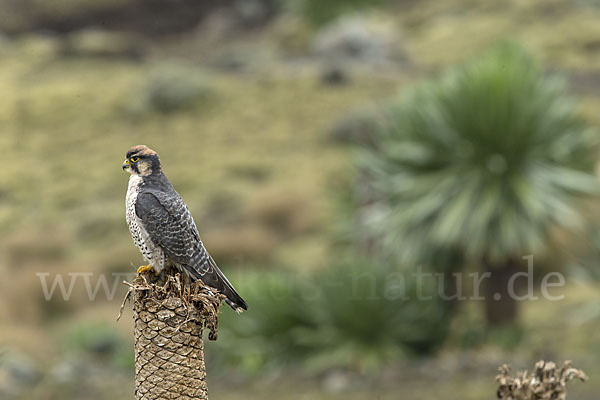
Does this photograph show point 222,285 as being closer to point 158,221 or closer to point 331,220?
point 158,221

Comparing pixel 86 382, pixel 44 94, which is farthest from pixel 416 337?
pixel 44 94

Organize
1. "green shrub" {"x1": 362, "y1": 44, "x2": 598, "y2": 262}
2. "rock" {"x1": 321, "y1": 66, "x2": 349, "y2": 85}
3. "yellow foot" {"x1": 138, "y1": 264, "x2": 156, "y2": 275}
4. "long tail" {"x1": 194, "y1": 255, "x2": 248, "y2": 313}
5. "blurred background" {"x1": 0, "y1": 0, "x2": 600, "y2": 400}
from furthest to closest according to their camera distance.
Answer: "rock" {"x1": 321, "y1": 66, "x2": 349, "y2": 85} → "blurred background" {"x1": 0, "y1": 0, "x2": 600, "y2": 400} → "green shrub" {"x1": 362, "y1": 44, "x2": 598, "y2": 262} → "yellow foot" {"x1": 138, "y1": 264, "x2": 156, "y2": 275} → "long tail" {"x1": 194, "y1": 255, "x2": 248, "y2": 313}

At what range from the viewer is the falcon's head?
173 inches

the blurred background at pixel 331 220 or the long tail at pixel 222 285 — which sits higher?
the blurred background at pixel 331 220

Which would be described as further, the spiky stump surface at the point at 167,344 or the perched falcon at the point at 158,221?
the perched falcon at the point at 158,221

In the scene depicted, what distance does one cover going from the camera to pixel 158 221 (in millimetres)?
4379

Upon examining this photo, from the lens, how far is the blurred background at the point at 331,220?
1527 centimetres

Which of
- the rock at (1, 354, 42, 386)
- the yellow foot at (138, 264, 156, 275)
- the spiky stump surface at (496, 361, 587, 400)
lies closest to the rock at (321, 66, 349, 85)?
the rock at (1, 354, 42, 386)

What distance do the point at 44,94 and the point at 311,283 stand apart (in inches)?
1595

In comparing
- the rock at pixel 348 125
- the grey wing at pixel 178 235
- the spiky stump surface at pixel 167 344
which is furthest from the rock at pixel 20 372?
the rock at pixel 348 125

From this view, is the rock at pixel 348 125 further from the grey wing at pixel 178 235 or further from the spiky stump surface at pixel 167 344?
the spiky stump surface at pixel 167 344

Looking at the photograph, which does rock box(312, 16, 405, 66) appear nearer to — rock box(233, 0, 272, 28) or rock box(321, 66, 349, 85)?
rock box(321, 66, 349, 85)

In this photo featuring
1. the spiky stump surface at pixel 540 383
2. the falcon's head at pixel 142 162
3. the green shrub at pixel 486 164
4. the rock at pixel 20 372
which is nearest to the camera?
the spiky stump surface at pixel 540 383

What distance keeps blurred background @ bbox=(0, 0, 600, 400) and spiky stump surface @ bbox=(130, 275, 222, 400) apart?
2.04 feet
